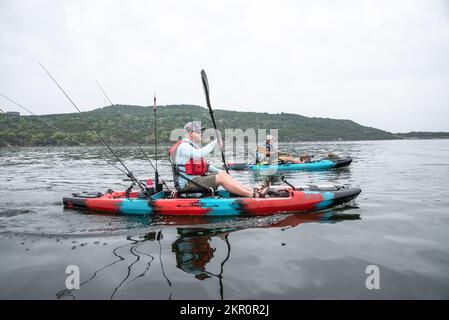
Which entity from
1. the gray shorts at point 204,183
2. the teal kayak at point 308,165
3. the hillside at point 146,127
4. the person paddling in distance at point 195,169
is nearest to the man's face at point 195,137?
the person paddling in distance at point 195,169

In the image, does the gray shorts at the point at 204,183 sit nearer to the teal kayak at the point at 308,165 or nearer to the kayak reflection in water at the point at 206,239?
the kayak reflection in water at the point at 206,239

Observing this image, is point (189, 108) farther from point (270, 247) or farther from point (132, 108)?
point (270, 247)

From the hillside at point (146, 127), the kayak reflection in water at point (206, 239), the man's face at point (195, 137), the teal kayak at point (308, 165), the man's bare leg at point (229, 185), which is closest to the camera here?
the kayak reflection in water at point (206, 239)

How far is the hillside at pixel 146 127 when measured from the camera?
68.0 metres

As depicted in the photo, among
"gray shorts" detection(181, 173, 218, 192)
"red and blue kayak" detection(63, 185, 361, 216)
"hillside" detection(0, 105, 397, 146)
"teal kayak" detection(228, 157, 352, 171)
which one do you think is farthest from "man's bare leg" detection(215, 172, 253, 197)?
"hillside" detection(0, 105, 397, 146)

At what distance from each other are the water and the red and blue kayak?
0.28 m

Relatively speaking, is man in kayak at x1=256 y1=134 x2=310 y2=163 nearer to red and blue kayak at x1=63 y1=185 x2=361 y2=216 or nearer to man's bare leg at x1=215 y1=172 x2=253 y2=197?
red and blue kayak at x1=63 y1=185 x2=361 y2=216

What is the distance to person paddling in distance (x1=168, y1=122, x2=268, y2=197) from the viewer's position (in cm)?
789

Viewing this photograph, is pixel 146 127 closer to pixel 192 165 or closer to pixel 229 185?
pixel 192 165

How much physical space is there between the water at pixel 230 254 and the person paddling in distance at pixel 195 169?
956mm

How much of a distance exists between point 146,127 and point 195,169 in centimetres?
8278

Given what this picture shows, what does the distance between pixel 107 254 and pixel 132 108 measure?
13962 centimetres

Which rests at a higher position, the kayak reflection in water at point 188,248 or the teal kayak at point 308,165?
the teal kayak at point 308,165

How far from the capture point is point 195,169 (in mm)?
8086
